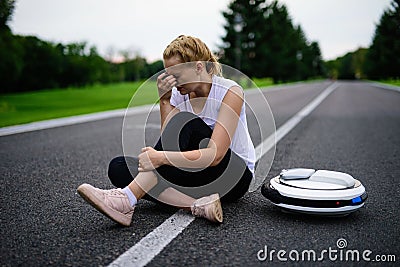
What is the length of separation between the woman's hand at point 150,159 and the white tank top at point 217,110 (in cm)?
55

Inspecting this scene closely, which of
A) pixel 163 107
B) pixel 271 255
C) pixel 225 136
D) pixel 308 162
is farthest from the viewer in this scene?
pixel 308 162

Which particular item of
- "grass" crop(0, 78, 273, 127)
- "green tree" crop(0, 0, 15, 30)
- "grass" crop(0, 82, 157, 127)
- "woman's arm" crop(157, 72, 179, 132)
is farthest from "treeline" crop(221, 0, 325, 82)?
"woman's arm" crop(157, 72, 179, 132)

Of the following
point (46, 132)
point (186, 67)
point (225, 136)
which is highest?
point (186, 67)

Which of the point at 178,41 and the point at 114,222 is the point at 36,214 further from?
the point at 178,41

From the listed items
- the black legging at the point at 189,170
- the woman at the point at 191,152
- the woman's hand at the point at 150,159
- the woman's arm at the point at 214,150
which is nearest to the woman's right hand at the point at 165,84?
the woman at the point at 191,152

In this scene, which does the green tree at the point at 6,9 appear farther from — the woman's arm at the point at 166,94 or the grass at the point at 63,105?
the woman's arm at the point at 166,94

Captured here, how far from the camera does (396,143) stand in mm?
7309

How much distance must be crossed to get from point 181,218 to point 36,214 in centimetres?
111

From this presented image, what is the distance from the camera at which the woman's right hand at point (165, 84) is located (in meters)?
3.18

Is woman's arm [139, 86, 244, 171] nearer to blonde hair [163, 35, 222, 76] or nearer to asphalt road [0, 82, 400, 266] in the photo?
blonde hair [163, 35, 222, 76]

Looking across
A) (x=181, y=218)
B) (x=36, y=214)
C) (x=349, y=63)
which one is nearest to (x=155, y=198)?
(x=181, y=218)

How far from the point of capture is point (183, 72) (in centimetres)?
309

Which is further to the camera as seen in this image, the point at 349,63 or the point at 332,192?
the point at 349,63

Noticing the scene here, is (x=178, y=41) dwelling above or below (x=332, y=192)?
above
